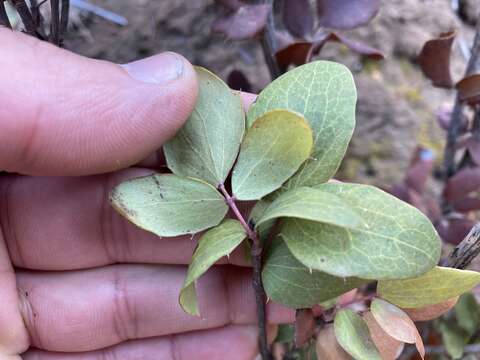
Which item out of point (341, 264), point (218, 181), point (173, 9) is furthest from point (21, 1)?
point (173, 9)

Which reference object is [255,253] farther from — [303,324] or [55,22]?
[55,22]

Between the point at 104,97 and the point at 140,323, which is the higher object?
the point at 104,97

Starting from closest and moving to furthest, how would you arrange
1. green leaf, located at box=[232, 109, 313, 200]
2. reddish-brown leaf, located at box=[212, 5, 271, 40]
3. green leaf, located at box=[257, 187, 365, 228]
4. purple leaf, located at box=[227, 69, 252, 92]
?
green leaf, located at box=[257, 187, 365, 228] → green leaf, located at box=[232, 109, 313, 200] → reddish-brown leaf, located at box=[212, 5, 271, 40] → purple leaf, located at box=[227, 69, 252, 92]

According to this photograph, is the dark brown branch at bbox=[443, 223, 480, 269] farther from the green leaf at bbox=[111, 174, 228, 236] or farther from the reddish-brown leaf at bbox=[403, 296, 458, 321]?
the green leaf at bbox=[111, 174, 228, 236]

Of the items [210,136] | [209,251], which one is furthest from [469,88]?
[209,251]

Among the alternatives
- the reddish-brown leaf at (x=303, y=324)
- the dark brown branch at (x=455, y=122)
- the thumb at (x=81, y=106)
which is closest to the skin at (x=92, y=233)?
the thumb at (x=81, y=106)

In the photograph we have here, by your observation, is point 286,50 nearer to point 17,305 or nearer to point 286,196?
point 286,196

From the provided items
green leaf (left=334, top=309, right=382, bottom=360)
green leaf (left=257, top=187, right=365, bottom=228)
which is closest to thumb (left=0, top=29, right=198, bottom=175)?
green leaf (left=257, top=187, right=365, bottom=228)
